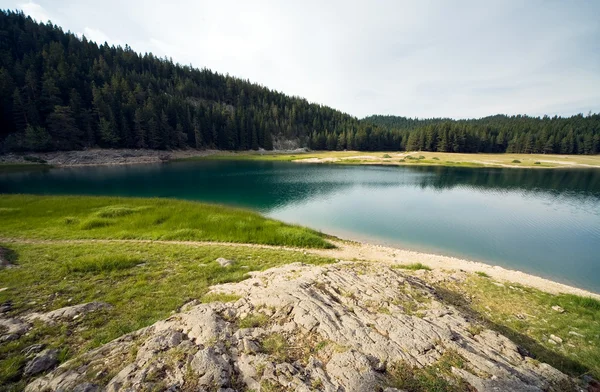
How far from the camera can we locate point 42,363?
4977 millimetres

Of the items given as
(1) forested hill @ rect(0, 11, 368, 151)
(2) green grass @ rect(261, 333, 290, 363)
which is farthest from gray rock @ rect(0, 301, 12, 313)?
(1) forested hill @ rect(0, 11, 368, 151)

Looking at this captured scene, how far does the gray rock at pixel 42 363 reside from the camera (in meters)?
4.78

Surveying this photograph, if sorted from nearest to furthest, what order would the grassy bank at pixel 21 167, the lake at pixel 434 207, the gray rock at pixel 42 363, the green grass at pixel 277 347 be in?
the gray rock at pixel 42 363 → the green grass at pixel 277 347 → the lake at pixel 434 207 → the grassy bank at pixel 21 167

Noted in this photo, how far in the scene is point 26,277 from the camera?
9133 mm

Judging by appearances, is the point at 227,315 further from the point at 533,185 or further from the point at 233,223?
the point at 533,185

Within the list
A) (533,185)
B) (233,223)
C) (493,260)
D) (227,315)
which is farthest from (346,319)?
(533,185)

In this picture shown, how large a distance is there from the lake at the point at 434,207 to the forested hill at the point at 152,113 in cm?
3389

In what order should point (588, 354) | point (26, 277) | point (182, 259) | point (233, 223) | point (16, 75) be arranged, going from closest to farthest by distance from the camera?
point (588, 354) < point (26, 277) < point (182, 259) < point (233, 223) < point (16, 75)

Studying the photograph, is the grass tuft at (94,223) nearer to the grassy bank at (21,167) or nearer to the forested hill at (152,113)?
the grassy bank at (21,167)

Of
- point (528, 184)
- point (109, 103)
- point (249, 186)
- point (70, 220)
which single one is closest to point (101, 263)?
point (70, 220)

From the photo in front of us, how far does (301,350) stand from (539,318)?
384 inches

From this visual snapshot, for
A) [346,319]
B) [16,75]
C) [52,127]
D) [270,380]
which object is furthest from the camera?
[16,75]

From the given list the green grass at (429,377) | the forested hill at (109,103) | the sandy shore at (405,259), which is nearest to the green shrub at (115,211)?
the sandy shore at (405,259)

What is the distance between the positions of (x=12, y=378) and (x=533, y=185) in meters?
71.2
